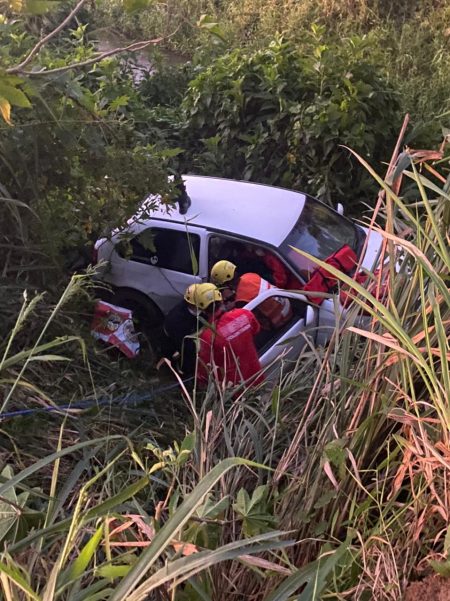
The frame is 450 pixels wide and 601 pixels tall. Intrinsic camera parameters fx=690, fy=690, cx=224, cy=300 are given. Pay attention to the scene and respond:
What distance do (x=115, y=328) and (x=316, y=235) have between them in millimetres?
2187

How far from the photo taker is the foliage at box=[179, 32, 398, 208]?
7082 millimetres

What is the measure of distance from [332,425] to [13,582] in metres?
0.96

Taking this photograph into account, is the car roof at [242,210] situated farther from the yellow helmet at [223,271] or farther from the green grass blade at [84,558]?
the green grass blade at [84,558]

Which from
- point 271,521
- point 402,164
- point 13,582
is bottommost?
point 271,521

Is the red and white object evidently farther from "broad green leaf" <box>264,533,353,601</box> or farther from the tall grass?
"broad green leaf" <box>264,533,353,601</box>

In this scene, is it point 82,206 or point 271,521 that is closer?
point 271,521

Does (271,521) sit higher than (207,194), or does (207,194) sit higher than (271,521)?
(271,521)

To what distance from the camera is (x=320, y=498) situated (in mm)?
1918

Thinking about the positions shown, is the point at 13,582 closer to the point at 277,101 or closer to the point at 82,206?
the point at 82,206

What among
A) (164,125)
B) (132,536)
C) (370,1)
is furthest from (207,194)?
(370,1)

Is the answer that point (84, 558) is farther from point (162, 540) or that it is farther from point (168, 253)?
point (168, 253)

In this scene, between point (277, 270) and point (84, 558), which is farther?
point (277, 270)

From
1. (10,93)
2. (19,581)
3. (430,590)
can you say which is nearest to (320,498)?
(430,590)

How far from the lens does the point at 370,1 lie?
40.8ft
